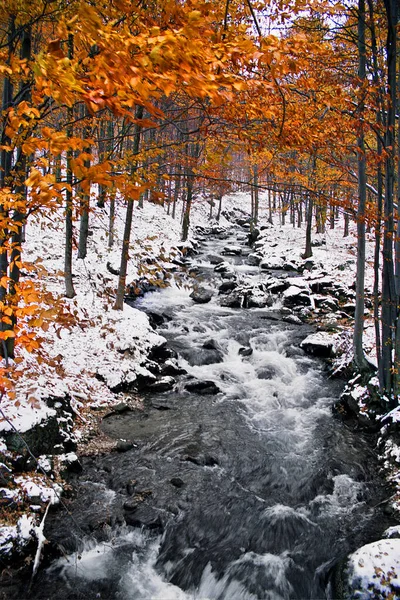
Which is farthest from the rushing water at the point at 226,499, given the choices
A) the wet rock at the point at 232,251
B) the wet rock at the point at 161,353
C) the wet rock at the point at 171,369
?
the wet rock at the point at 232,251

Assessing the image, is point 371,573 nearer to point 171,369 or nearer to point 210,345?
point 171,369

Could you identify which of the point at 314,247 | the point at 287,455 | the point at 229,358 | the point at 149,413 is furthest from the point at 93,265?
the point at 314,247

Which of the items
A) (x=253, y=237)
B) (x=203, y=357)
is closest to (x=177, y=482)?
(x=203, y=357)

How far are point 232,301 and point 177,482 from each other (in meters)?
10.6

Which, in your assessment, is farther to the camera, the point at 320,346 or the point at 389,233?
the point at 320,346

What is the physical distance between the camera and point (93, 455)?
22.3 ft

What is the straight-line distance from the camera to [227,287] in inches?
716

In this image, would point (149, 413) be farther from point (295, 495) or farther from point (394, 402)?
point (394, 402)

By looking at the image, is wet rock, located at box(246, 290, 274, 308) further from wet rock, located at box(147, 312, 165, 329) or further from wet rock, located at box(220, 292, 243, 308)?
wet rock, located at box(147, 312, 165, 329)

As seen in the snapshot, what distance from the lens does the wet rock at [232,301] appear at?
16.3 m

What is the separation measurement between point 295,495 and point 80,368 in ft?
17.8

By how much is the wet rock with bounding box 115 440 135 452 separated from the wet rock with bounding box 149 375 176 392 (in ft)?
7.51

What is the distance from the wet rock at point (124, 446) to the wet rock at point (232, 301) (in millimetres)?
9699

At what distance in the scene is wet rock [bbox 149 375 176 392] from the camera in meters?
9.49
